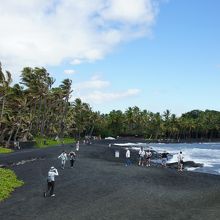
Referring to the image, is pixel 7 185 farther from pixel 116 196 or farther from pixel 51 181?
pixel 116 196

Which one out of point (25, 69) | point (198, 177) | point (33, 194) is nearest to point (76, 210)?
point (33, 194)

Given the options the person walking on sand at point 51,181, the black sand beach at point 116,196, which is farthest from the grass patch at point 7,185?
the person walking on sand at point 51,181

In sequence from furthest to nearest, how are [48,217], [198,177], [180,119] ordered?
[180,119], [198,177], [48,217]

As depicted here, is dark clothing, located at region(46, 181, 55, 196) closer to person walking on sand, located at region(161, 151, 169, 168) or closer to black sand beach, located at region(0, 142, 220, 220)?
black sand beach, located at region(0, 142, 220, 220)

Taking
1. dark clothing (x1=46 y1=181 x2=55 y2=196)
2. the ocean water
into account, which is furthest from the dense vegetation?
dark clothing (x1=46 y1=181 x2=55 y2=196)

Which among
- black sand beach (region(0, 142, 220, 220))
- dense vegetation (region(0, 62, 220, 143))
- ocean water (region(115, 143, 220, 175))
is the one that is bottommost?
black sand beach (region(0, 142, 220, 220))

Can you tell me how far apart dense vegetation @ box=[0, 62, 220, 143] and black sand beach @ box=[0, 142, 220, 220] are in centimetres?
4142

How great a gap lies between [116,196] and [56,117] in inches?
3874

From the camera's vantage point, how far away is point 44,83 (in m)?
100

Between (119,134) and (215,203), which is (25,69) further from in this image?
(119,134)

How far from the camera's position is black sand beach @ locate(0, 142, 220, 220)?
21547mm

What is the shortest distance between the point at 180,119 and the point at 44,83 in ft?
355

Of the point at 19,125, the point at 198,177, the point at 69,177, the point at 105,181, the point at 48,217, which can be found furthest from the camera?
the point at 19,125

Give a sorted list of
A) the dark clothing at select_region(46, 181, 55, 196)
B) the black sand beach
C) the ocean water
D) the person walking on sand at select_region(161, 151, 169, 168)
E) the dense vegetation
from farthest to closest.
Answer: the dense vegetation
the ocean water
the person walking on sand at select_region(161, 151, 169, 168)
the dark clothing at select_region(46, 181, 55, 196)
the black sand beach
